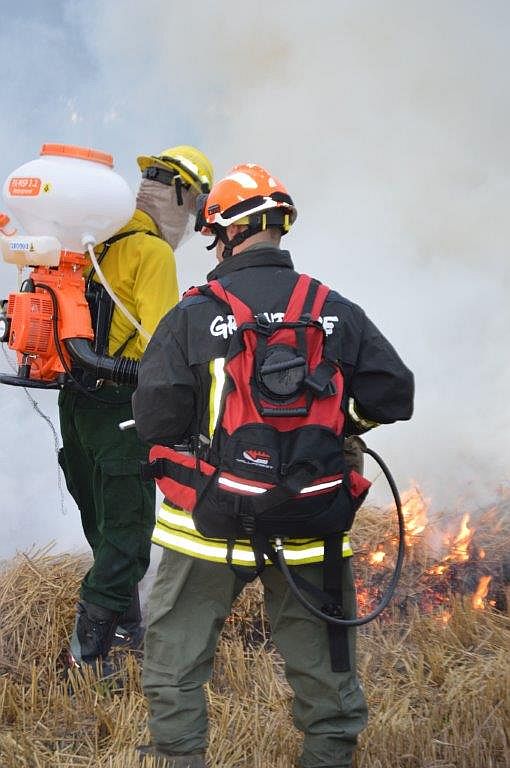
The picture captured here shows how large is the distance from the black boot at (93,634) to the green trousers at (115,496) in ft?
0.14

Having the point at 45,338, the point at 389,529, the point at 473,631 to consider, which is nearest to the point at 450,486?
the point at 389,529

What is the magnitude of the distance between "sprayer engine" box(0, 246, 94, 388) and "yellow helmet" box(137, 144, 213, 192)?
2.15 ft

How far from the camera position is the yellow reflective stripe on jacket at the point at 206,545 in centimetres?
267

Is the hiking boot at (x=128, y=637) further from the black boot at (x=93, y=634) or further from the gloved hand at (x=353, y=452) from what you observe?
the gloved hand at (x=353, y=452)

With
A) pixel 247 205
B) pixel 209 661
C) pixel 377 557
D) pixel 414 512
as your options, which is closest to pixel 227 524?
pixel 209 661

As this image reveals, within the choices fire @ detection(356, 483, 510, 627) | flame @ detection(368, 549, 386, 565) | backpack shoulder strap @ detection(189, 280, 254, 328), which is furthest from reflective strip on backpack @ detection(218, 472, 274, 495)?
flame @ detection(368, 549, 386, 565)

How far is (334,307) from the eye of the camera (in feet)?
8.98

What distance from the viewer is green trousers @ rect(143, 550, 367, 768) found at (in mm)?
2658

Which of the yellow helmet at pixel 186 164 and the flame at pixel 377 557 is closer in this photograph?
the yellow helmet at pixel 186 164

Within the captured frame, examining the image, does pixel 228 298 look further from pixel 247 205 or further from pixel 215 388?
pixel 247 205

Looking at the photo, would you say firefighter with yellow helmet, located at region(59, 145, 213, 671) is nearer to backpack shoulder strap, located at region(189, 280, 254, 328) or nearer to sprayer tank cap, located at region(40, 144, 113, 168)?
sprayer tank cap, located at region(40, 144, 113, 168)

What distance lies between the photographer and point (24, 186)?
3.60m

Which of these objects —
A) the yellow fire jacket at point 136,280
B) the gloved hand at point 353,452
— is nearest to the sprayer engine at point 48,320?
the yellow fire jacket at point 136,280

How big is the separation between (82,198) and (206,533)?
1607 mm
